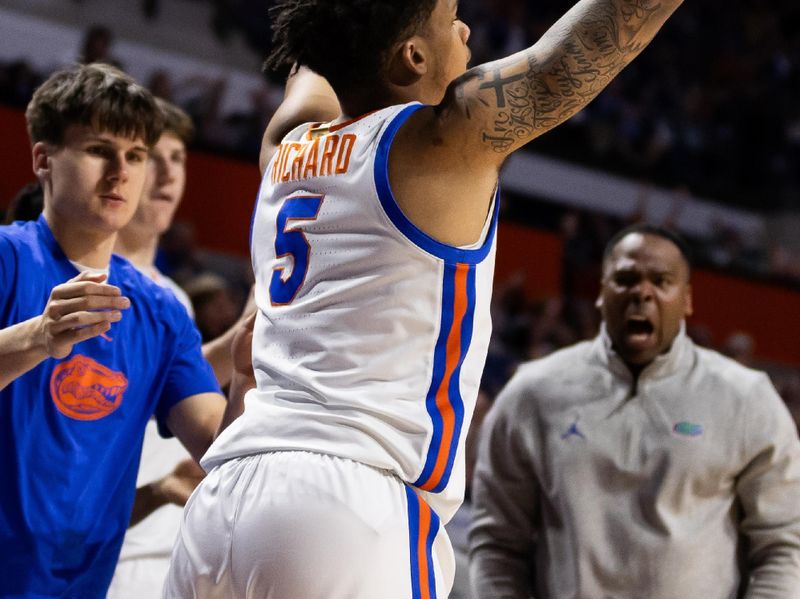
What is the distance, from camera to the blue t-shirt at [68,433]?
2.50m

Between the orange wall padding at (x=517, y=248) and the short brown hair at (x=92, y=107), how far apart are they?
421cm

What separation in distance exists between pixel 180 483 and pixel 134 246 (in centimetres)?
130

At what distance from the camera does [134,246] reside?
421 cm

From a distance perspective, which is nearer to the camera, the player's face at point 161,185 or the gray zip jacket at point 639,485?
the gray zip jacket at point 639,485

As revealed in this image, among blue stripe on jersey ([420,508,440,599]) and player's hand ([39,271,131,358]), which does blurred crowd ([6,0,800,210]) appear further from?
blue stripe on jersey ([420,508,440,599])

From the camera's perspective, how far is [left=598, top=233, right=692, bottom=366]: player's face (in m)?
3.63

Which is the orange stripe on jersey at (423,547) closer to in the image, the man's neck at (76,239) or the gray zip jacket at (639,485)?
the man's neck at (76,239)

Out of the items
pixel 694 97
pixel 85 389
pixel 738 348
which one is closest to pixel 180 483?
pixel 85 389

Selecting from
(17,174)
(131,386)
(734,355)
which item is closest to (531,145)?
(734,355)

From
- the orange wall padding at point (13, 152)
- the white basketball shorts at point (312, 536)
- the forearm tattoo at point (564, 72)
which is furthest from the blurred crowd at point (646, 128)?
the forearm tattoo at point (564, 72)

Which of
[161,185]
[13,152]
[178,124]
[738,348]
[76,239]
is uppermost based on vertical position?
[13,152]

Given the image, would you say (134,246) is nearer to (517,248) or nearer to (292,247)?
(292,247)

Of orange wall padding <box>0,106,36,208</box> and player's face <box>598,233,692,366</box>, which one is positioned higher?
orange wall padding <box>0,106,36,208</box>

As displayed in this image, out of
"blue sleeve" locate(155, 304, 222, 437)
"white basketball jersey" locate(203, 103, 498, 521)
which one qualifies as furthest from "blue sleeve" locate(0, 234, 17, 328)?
"white basketball jersey" locate(203, 103, 498, 521)
